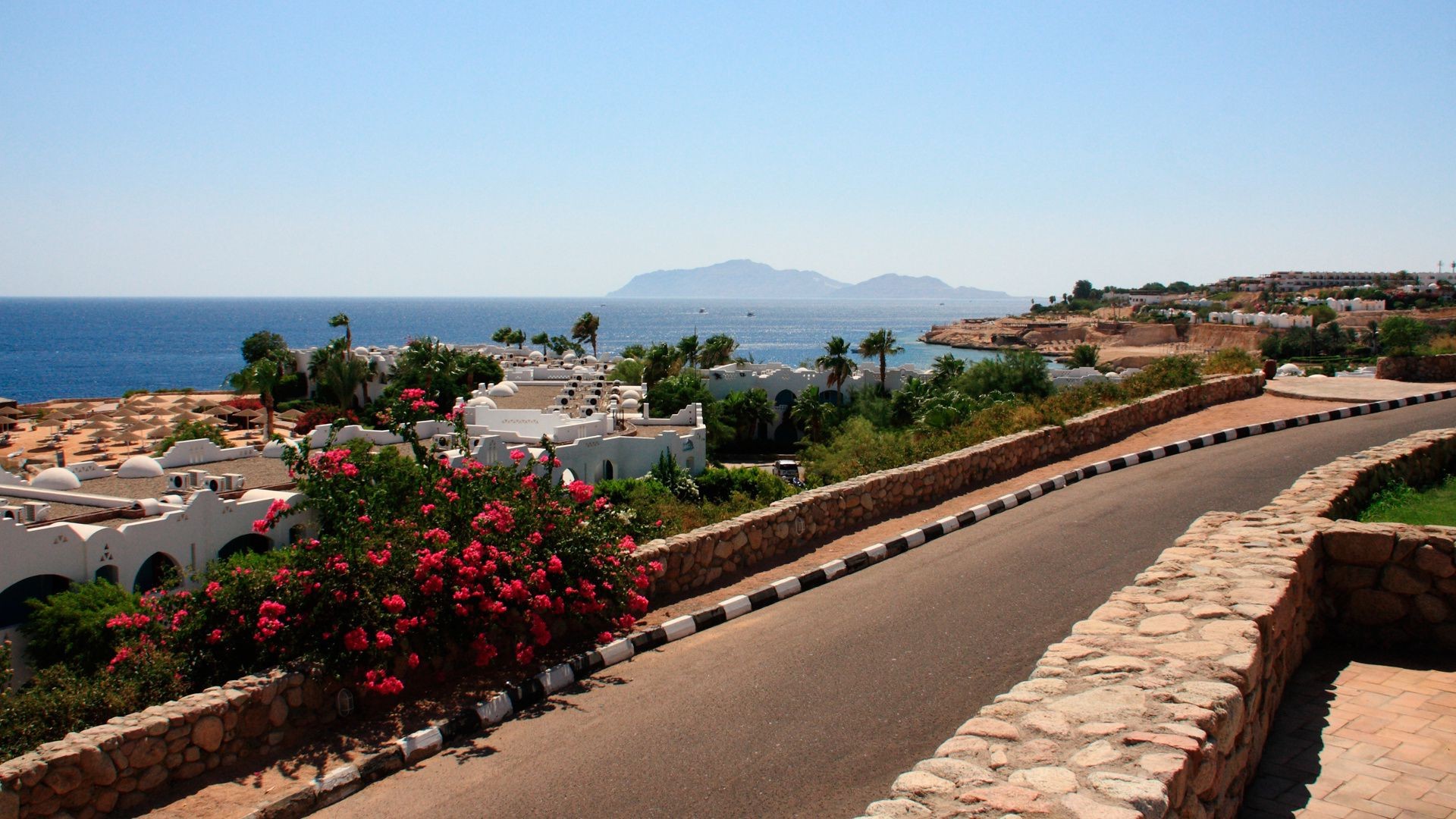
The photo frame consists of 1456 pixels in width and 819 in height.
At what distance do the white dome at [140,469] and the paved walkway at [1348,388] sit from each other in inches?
1257

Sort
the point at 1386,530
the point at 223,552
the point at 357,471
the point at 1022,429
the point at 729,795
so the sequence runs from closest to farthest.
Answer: the point at 729,795 < the point at 1386,530 < the point at 357,471 < the point at 1022,429 < the point at 223,552

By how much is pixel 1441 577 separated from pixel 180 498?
26.2 meters

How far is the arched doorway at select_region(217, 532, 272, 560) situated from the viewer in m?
23.4

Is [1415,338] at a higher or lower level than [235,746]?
higher

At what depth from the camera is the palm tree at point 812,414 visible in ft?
195

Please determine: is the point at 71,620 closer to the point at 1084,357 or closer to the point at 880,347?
the point at 880,347

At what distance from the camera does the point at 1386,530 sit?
7.33 metres

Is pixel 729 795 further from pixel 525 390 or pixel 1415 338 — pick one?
pixel 525 390

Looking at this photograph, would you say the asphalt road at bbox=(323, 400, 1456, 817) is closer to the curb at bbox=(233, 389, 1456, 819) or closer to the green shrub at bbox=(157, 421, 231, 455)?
the curb at bbox=(233, 389, 1456, 819)

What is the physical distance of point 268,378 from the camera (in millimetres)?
60125

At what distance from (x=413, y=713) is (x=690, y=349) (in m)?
71.1

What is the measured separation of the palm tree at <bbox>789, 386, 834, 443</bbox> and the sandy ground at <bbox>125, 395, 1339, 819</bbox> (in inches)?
1707

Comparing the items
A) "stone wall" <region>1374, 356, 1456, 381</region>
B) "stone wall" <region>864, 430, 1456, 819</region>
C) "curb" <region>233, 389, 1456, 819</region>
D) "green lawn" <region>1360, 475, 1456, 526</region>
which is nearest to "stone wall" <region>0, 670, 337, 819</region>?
"curb" <region>233, 389, 1456, 819</region>

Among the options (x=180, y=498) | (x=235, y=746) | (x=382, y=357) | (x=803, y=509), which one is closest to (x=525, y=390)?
(x=382, y=357)
